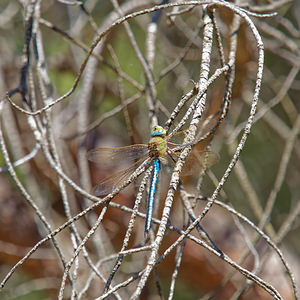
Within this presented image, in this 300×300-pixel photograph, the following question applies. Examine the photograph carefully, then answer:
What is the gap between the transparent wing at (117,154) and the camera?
128 centimetres

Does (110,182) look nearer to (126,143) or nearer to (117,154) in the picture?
(117,154)

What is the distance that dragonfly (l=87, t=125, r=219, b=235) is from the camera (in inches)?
39.1

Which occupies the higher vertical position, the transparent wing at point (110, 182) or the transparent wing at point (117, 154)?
the transparent wing at point (117, 154)

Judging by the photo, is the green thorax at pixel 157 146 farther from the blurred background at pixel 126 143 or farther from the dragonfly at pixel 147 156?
the blurred background at pixel 126 143

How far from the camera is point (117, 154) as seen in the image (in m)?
1.34

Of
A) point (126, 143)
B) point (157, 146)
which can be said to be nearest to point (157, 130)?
point (157, 146)

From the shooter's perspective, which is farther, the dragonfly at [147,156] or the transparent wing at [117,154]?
the transparent wing at [117,154]

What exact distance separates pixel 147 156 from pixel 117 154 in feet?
0.54

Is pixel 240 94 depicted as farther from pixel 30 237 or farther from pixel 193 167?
pixel 30 237

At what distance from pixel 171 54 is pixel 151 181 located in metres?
1.16

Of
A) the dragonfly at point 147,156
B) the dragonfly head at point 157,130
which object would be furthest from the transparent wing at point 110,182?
the dragonfly head at point 157,130

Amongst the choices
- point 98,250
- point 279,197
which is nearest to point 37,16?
point 98,250

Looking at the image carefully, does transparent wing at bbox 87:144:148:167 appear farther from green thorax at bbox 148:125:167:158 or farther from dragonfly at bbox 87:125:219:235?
green thorax at bbox 148:125:167:158

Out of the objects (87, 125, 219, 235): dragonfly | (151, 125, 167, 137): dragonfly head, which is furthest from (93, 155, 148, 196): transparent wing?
(151, 125, 167, 137): dragonfly head
